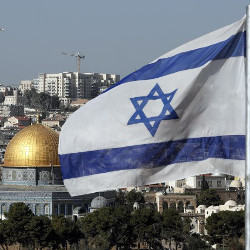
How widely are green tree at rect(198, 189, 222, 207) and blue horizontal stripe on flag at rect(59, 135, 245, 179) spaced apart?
65599mm

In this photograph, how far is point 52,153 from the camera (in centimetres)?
5934

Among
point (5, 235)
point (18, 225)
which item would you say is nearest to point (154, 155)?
point (5, 235)

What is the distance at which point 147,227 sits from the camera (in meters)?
55.2

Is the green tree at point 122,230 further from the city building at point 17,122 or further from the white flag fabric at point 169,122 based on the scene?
the city building at point 17,122

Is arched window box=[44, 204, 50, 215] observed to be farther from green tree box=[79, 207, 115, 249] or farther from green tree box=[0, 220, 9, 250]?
green tree box=[0, 220, 9, 250]

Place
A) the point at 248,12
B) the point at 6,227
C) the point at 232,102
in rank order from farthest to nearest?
the point at 6,227, the point at 232,102, the point at 248,12

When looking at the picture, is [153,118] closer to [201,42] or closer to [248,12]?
Result: [201,42]

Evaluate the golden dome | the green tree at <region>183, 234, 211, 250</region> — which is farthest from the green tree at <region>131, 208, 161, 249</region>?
the golden dome

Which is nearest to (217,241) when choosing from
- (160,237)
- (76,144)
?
(160,237)

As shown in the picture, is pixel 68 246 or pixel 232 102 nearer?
pixel 232 102

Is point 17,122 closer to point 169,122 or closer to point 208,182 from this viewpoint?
point 208,182

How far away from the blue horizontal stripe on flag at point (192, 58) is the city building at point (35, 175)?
49.7 m

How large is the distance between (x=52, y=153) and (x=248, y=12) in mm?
51378

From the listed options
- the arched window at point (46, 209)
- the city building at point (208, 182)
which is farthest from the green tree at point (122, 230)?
the city building at point (208, 182)
